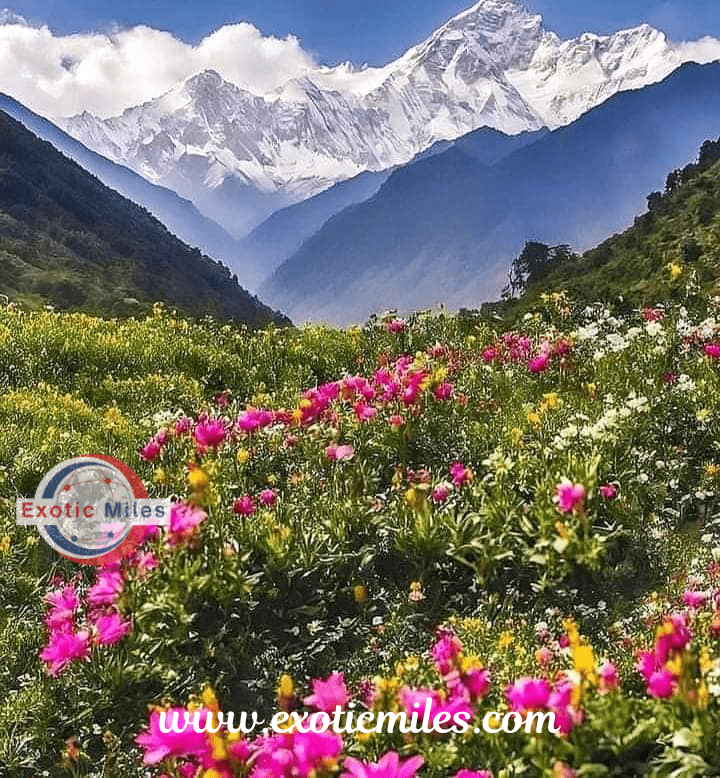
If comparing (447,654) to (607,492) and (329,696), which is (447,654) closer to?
(329,696)

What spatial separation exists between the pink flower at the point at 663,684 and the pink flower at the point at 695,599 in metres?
1.04

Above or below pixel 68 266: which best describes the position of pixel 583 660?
below

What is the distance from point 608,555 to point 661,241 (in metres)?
92.1

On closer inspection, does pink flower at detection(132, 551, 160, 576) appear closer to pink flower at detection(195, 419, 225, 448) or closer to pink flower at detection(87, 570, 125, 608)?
pink flower at detection(87, 570, 125, 608)

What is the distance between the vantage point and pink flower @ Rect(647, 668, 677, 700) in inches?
128

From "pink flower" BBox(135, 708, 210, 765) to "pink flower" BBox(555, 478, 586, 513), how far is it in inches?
92.1

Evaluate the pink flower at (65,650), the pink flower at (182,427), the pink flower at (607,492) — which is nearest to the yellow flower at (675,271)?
the pink flower at (607,492)

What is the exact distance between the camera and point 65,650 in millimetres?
4426

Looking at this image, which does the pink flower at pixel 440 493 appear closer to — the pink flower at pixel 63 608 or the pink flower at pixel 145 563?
the pink flower at pixel 145 563

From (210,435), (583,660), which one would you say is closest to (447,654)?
(583,660)

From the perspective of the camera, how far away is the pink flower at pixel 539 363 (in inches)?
307

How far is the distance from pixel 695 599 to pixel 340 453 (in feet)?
9.02

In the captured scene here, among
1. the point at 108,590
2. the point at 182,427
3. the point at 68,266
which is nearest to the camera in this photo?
the point at 108,590

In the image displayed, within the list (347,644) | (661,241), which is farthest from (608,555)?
(661,241)
